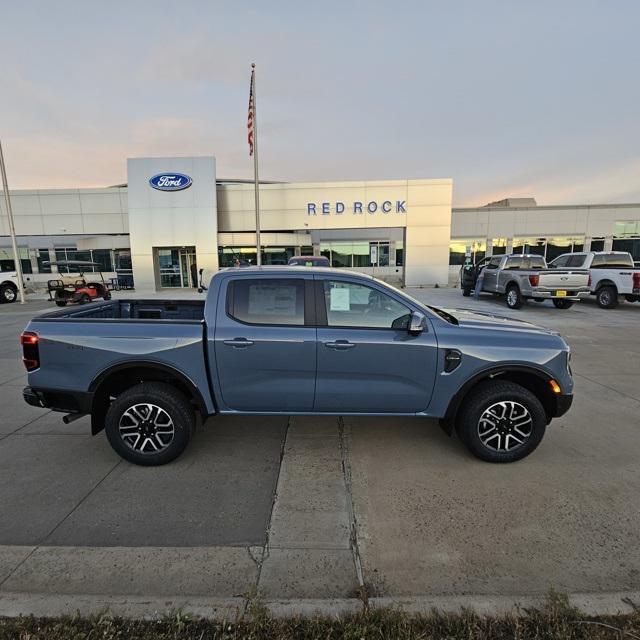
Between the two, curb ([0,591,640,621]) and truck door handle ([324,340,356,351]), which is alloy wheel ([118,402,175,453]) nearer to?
curb ([0,591,640,621])

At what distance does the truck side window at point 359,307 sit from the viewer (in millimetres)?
3438

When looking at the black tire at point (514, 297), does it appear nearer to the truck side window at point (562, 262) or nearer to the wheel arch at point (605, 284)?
the truck side window at point (562, 262)

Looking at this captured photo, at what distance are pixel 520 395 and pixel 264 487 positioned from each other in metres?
2.43

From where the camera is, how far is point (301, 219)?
22.7m

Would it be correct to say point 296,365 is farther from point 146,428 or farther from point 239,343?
point 146,428

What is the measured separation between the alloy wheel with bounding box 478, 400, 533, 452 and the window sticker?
1.61 m

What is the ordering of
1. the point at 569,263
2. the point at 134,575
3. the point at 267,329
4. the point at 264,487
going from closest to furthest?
the point at 134,575 < the point at 264,487 < the point at 267,329 < the point at 569,263

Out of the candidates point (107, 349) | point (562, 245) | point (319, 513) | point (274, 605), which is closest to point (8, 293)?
point (107, 349)

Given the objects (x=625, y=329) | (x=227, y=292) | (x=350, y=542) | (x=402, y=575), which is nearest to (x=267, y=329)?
(x=227, y=292)

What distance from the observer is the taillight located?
3.36 metres

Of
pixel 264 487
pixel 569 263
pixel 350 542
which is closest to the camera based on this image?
pixel 350 542

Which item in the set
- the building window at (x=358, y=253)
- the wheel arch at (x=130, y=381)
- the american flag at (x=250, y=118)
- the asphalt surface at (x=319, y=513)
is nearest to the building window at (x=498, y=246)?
the building window at (x=358, y=253)

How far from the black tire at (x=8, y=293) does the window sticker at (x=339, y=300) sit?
2076cm

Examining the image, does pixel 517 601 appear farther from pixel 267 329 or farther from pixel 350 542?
pixel 267 329
